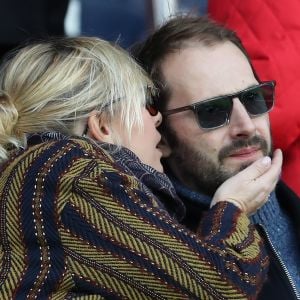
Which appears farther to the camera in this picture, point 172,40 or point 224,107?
point 172,40

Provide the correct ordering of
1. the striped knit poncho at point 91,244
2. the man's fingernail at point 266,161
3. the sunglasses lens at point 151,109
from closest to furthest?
1. the striped knit poncho at point 91,244
2. the sunglasses lens at point 151,109
3. the man's fingernail at point 266,161

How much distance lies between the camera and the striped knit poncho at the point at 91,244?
1445 mm

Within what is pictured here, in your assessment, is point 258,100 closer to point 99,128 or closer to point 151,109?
point 151,109

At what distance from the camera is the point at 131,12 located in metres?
3.03

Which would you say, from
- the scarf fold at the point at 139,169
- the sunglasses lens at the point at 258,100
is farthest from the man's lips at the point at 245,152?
the scarf fold at the point at 139,169

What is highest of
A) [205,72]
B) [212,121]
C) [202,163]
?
[205,72]

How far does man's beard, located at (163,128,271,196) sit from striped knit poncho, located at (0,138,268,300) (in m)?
0.67

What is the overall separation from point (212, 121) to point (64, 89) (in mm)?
545

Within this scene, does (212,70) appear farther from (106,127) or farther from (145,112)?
(106,127)

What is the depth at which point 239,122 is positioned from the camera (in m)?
2.11

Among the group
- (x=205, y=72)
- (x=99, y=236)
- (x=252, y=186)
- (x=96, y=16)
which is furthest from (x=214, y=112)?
(x=96, y=16)

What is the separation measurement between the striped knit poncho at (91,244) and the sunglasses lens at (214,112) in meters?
0.67

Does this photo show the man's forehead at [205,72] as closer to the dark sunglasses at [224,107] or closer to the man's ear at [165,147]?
the dark sunglasses at [224,107]

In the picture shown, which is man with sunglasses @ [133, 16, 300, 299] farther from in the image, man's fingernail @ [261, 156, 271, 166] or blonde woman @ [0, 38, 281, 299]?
blonde woman @ [0, 38, 281, 299]
